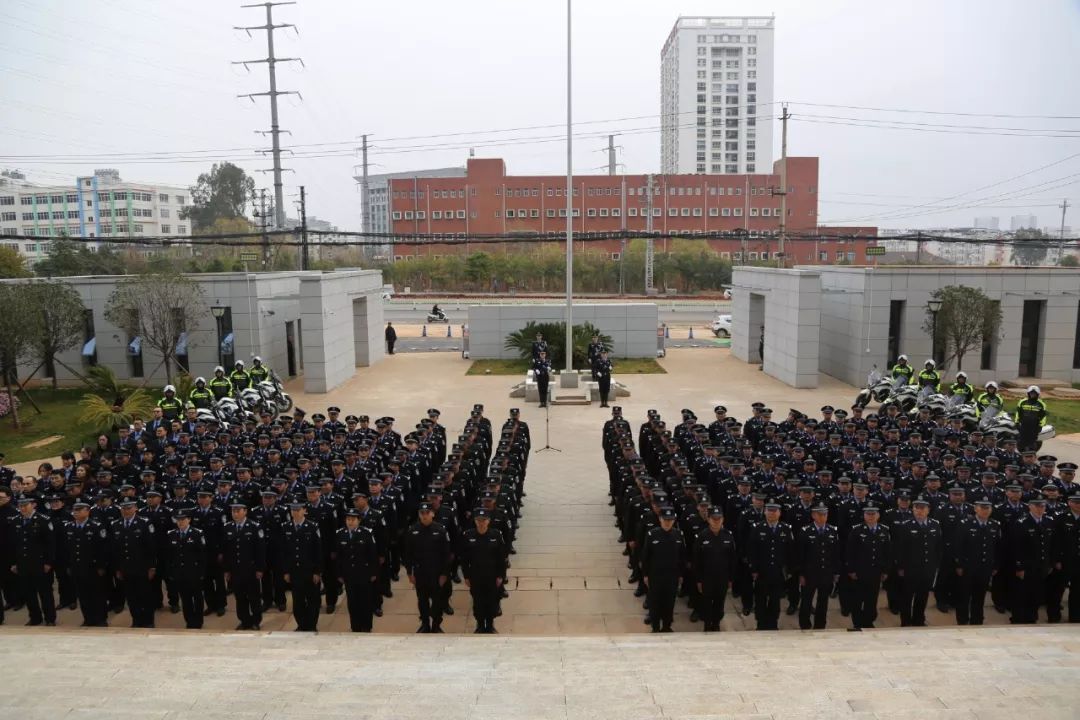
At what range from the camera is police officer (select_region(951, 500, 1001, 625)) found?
7.41m

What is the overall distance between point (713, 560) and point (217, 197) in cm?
8050

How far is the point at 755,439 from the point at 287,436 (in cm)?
707

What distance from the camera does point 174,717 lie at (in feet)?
16.8

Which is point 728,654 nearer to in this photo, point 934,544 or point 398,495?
point 934,544

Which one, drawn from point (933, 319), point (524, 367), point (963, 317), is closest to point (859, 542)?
point (933, 319)

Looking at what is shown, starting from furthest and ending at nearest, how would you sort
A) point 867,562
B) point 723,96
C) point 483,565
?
point 723,96 → point 483,565 → point 867,562

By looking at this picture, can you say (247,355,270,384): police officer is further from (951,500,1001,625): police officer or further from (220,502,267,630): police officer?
(951,500,1001,625): police officer

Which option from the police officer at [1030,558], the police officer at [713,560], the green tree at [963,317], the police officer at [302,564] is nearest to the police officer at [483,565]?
the police officer at [302,564]

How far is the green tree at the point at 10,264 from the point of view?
1276 inches

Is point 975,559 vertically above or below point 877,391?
above

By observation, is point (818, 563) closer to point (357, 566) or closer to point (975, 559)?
point (975, 559)

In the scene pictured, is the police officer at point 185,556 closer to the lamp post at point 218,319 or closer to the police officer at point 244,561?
the police officer at point 244,561

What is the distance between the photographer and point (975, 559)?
24.3ft

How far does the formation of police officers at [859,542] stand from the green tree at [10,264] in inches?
1281
